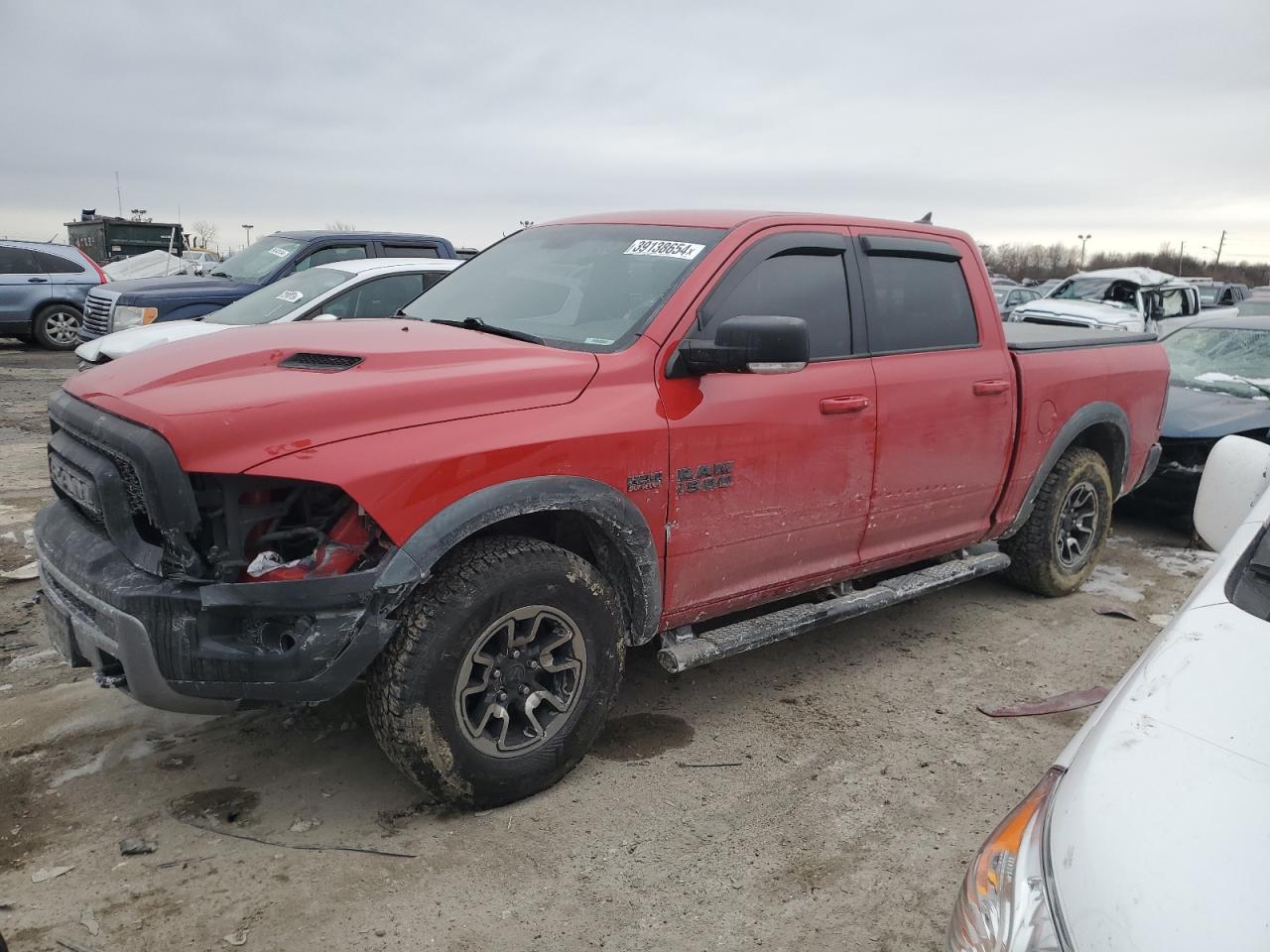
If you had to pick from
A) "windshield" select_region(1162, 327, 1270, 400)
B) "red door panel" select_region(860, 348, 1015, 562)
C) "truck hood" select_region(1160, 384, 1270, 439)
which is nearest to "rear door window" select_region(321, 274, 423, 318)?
"red door panel" select_region(860, 348, 1015, 562)

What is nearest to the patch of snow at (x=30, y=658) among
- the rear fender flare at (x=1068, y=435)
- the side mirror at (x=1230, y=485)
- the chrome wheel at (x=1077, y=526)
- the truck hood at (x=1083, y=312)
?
the side mirror at (x=1230, y=485)

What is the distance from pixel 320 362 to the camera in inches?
118

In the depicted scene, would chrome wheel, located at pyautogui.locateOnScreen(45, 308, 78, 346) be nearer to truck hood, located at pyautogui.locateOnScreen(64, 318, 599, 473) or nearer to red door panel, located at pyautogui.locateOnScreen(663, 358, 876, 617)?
truck hood, located at pyautogui.locateOnScreen(64, 318, 599, 473)

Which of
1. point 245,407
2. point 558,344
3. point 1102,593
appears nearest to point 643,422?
point 558,344

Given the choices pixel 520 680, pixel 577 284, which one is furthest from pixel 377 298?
pixel 520 680

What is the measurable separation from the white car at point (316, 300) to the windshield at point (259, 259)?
1.69m

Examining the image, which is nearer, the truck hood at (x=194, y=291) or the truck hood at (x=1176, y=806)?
the truck hood at (x=1176, y=806)

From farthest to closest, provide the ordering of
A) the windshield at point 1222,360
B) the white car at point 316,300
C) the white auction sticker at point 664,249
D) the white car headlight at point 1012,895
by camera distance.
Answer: the white car at point 316,300 → the windshield at point 1222,360 → the white auction sticker at point 664,249 → the white car headlight at point 1012,895

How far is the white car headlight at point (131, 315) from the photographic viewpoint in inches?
367

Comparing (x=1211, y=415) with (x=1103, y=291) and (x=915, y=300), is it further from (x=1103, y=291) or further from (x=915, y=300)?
(x=1103, y=291)

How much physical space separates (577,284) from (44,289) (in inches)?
557

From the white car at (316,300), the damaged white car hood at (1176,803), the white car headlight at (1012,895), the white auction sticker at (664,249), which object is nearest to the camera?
the damaged white car hood at (1176,803)

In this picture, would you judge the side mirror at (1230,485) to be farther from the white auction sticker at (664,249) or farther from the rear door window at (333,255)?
the rear door window at (333,255)

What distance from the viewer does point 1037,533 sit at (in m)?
5.11
